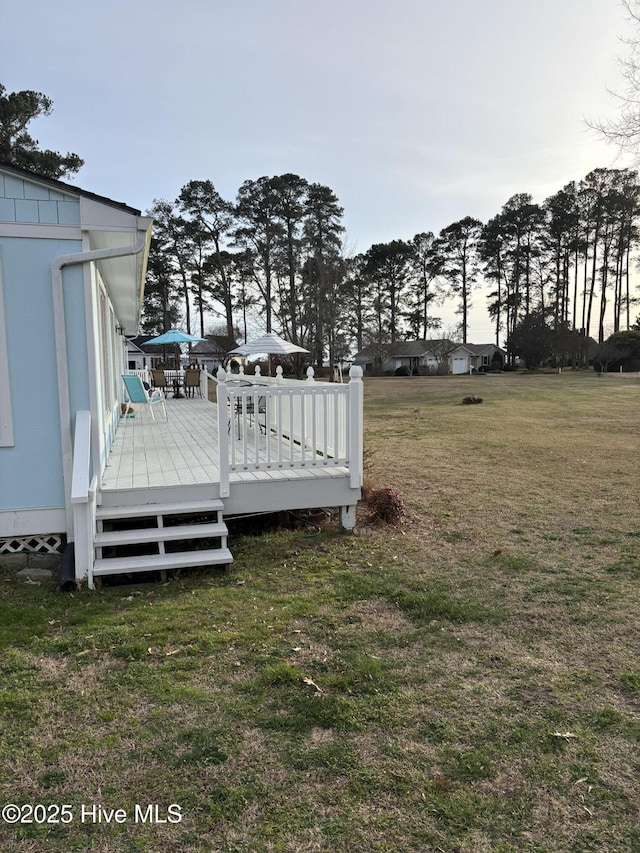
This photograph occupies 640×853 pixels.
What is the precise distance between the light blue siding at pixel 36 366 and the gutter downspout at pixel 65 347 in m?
0.05

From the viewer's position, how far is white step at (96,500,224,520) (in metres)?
4.52

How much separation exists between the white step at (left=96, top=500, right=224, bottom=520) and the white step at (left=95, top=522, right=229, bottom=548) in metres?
0.13

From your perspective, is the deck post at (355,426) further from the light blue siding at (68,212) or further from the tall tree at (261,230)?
the tall tree at (261,230)

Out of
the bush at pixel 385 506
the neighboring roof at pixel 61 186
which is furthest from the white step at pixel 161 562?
the neighboring roof at pixel 61 186

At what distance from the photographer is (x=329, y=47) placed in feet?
34.0

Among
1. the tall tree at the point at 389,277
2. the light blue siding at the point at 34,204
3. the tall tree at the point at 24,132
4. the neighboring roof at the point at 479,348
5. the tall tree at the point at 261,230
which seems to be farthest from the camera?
the neighboring roof at the point at 479,348

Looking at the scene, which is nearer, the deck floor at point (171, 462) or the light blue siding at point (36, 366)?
the light blue siding at point (36, 366)

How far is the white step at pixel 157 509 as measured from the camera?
452 cm

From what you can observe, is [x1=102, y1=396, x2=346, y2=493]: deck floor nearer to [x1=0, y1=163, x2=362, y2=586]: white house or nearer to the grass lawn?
[x1=0, y1=163, x2=362, y2=586]: white house

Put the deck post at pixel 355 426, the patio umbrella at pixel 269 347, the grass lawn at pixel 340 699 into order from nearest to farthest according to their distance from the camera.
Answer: the grass lawn at pixel 340 699 → the deck post at pixel 355 426 → the patio umbrella at pixel 269 347

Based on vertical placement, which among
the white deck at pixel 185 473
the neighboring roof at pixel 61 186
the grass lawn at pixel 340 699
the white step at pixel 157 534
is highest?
the neighboring roof at pixel 61 186

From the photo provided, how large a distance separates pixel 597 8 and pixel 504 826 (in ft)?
37.5

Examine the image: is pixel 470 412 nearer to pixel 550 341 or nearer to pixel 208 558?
pixel 208 558

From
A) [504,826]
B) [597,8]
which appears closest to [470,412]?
[597,8]
